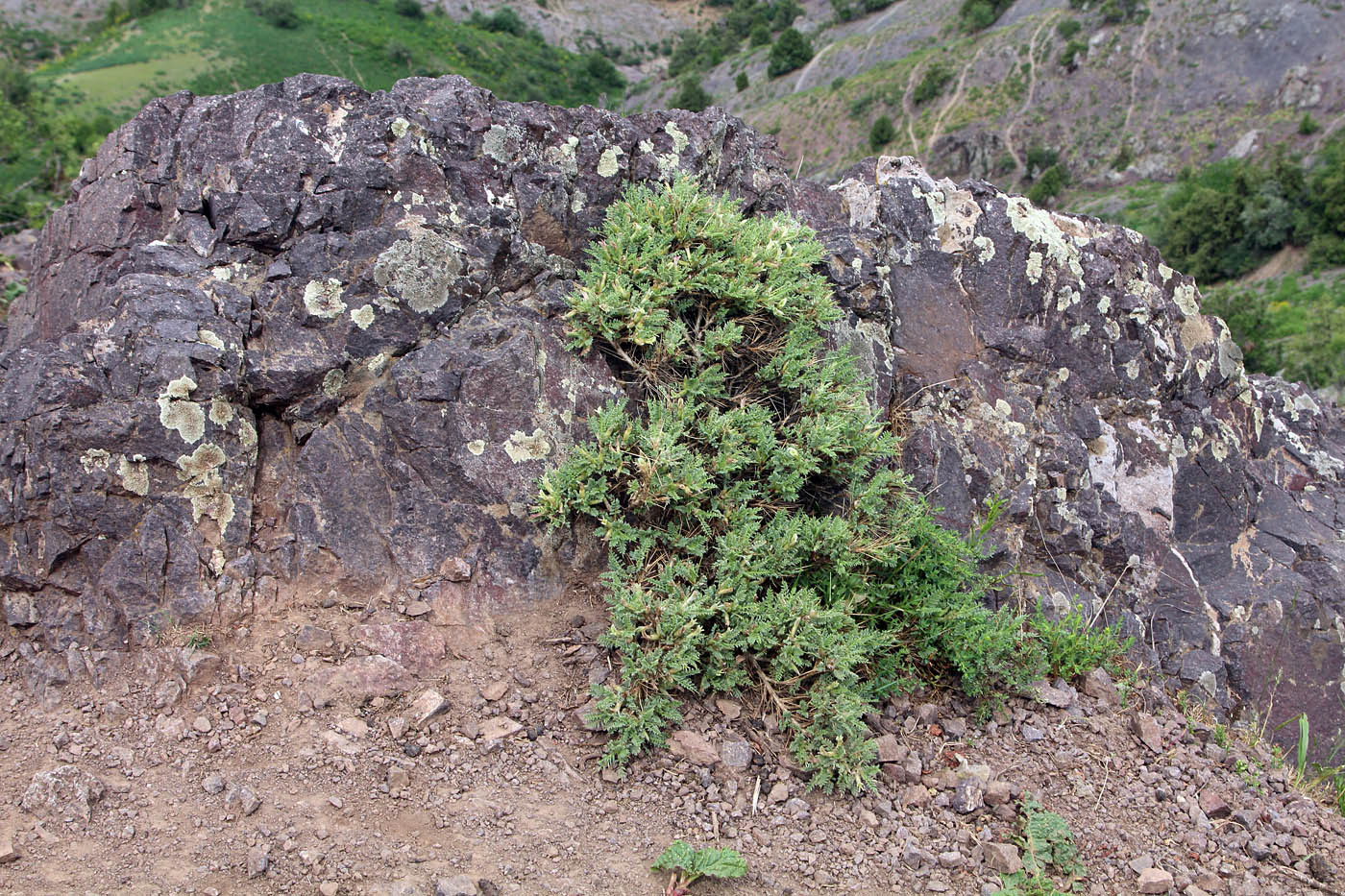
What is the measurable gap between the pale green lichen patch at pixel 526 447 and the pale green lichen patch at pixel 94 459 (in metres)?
1.94

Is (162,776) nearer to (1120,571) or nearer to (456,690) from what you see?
(456,690)

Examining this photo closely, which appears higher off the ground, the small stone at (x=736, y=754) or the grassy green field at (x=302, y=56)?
the small stone at (x=736, y=754)

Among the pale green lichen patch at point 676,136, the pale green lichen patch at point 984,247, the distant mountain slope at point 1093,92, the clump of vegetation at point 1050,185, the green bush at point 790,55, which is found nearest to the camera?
the pale green lichen patch at point 676,136

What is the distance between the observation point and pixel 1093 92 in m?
54.8

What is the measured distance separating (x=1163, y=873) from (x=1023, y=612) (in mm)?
1795

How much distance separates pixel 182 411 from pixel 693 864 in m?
3.31

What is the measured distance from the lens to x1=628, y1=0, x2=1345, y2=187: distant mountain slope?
4725 cm

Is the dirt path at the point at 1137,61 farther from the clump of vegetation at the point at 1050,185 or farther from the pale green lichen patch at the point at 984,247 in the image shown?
the pale green lichen patch at the point at 984,247

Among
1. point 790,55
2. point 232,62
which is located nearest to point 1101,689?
point 232,62

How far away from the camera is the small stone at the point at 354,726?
154 inches

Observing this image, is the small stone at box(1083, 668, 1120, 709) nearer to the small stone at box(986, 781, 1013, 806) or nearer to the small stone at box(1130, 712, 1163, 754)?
the small stone at box(1130, 712, 1163, 754)

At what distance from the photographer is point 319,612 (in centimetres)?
437

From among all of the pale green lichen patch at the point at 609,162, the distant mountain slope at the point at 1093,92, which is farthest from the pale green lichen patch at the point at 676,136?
the distant mountain slope at the point at 1093,92

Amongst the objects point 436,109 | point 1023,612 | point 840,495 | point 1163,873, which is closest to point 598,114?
point 436,109
